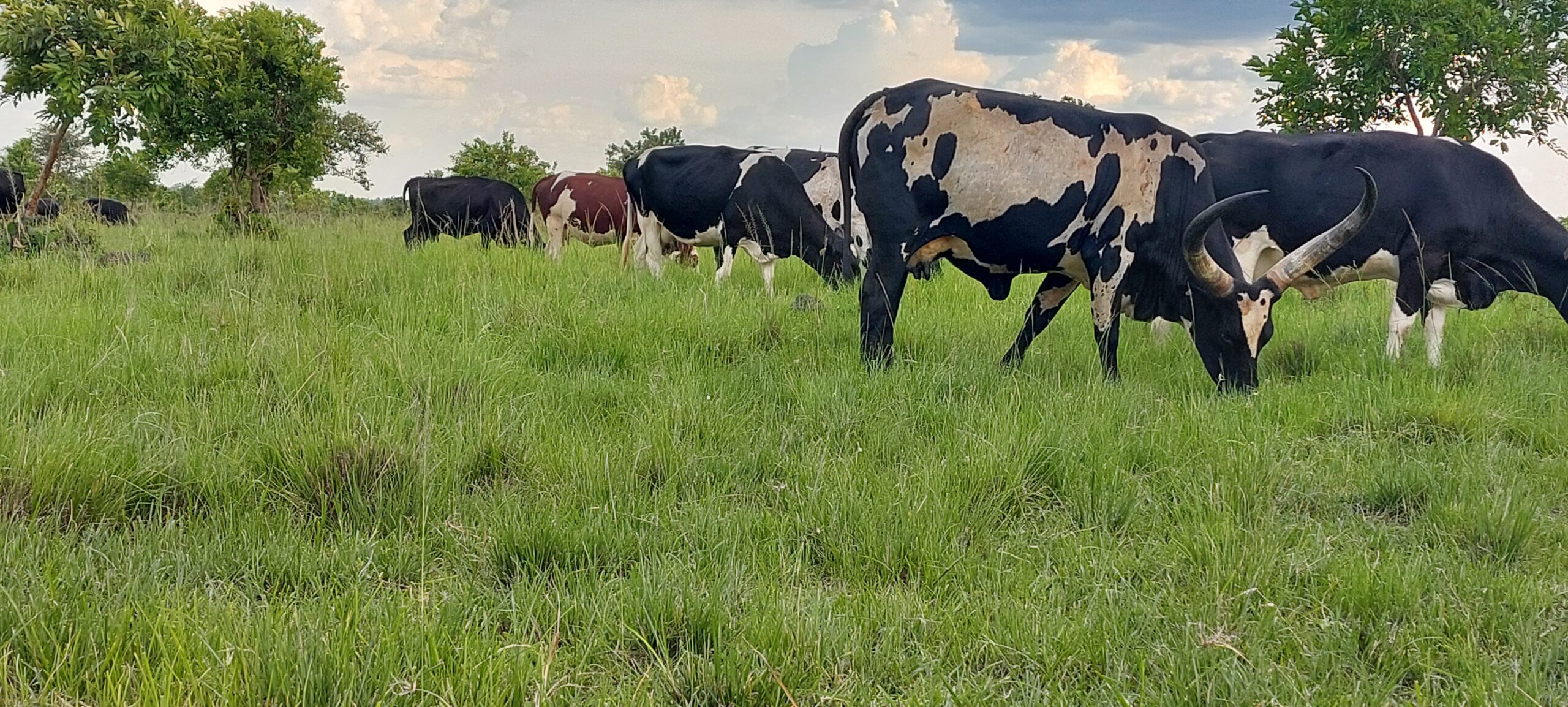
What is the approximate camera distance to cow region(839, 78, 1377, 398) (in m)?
5.81

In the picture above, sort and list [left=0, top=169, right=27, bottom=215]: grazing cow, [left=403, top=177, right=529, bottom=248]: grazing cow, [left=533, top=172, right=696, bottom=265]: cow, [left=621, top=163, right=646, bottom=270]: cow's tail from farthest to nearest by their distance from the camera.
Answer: [left=403, top=177, right=529, bottom=248]: grazing cow
[left=533, top=172, right=696, bottom=265]: cow
[left=0, top=169, right=27, bottom=215]: grazing cow
[left=621, top=163, right=646, bottom=270]: cow's tail

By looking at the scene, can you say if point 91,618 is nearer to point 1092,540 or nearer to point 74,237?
point 1092,540

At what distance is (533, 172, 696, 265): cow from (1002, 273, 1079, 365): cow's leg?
877cm

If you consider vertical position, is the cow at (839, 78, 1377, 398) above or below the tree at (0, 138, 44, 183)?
below

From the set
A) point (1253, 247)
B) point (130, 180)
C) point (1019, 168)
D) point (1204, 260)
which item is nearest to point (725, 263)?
point (1253, 247)

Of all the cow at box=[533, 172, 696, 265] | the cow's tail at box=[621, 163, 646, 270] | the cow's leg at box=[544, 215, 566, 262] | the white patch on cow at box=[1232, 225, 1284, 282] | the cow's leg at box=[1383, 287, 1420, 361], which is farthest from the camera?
the cow's leg at box=[544, 215, 566, 262]

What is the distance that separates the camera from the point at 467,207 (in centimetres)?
1622

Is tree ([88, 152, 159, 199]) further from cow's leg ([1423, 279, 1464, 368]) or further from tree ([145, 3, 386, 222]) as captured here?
cow's leg ([1423, 279, 1464, 368])

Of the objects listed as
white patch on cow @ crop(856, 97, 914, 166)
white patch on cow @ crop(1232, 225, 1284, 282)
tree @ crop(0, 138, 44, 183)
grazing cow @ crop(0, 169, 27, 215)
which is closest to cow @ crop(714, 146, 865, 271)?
white patch on cow @ crop(1232, 225, 1284, 282)

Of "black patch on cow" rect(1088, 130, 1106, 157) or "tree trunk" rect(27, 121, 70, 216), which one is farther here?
"tree trunk" rect(27, 121, 70, 216)

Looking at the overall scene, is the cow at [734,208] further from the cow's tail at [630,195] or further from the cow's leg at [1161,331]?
the cow's leg at [1161,331]

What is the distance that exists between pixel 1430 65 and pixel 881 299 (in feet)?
38.3

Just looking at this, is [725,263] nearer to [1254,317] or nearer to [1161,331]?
[1161,331]

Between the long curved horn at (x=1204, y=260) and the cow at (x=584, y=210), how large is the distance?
9.92m
